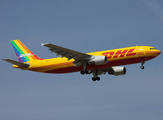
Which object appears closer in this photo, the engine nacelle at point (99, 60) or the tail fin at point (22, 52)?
the engine nacelle at point (99, 60)

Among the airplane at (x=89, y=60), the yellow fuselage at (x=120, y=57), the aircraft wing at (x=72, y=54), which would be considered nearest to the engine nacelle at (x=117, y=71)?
the airplane at (x=89, y=60)

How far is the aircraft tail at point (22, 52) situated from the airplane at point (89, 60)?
0.75 feet

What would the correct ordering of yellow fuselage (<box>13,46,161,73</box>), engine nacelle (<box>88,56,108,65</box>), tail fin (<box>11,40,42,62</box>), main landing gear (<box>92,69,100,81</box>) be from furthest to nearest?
tail fin (<box>11,40,42,62</box>) → main landing gear (<box>92,69,100,81</box>) → yellow fuselage (<box>13,46,161,73</box>) → engine nacelle (<box>88,56,108,65</box>)

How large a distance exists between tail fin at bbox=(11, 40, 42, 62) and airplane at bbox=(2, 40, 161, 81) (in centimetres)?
23

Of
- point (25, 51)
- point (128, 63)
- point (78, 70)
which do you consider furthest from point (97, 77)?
point (25, 51)

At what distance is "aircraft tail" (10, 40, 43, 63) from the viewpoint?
184ft

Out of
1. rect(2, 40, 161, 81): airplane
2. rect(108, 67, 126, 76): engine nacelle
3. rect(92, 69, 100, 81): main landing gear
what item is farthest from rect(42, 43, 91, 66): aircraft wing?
rect(108, 67, 126, 76): engine nacelle

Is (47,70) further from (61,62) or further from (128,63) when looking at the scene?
(128,63)

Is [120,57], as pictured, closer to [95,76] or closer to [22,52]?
[95,76]

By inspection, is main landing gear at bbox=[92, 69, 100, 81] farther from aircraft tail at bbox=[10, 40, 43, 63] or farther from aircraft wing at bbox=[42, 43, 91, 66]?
aircraft tail at bbox=[10, 40, 43, 63]

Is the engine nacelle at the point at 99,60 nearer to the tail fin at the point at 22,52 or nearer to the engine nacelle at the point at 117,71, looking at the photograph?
the engine nacelle at the point at 117,71

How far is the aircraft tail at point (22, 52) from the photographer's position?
56156 millimetres

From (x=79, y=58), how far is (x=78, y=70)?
291 cm

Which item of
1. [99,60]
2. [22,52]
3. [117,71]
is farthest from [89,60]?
[22,52]
